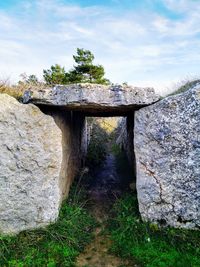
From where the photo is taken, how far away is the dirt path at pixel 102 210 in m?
4.48

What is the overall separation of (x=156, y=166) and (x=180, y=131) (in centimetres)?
75

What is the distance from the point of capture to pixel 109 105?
5.08 metres

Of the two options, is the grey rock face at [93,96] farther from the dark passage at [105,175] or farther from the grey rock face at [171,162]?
the dark passage at [105,175]

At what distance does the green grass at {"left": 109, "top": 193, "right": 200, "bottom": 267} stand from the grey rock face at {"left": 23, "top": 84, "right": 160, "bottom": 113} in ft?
6.78

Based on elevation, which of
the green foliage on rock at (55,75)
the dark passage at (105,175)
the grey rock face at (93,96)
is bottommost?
the dark passage at (105,175)

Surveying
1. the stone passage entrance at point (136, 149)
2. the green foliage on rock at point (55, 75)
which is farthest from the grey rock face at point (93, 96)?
the green foliage on rock at point (55, 75)

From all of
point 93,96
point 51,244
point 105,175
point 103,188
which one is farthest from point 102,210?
point 93,96

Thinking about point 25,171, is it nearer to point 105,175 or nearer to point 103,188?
point 103,188

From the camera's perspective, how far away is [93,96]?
16.3 ft

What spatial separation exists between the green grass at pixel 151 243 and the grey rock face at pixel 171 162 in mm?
198

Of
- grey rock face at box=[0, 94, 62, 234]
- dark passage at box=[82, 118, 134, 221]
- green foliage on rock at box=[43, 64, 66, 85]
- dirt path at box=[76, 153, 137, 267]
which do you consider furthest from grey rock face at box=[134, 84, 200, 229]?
green foliage on rock at box=[43, 64, 66, 85]

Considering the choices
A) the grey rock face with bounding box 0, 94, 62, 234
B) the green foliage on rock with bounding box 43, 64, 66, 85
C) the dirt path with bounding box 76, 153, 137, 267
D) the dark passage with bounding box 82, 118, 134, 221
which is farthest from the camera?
the green foliage on rock with bounding box 43, 64, 66, 85

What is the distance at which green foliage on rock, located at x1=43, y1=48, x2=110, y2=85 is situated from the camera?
10945 mm

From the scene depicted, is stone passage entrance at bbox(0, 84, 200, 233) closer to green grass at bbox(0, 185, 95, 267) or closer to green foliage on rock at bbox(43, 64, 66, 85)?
green grass at bbox(0, 185, 95, 267)
